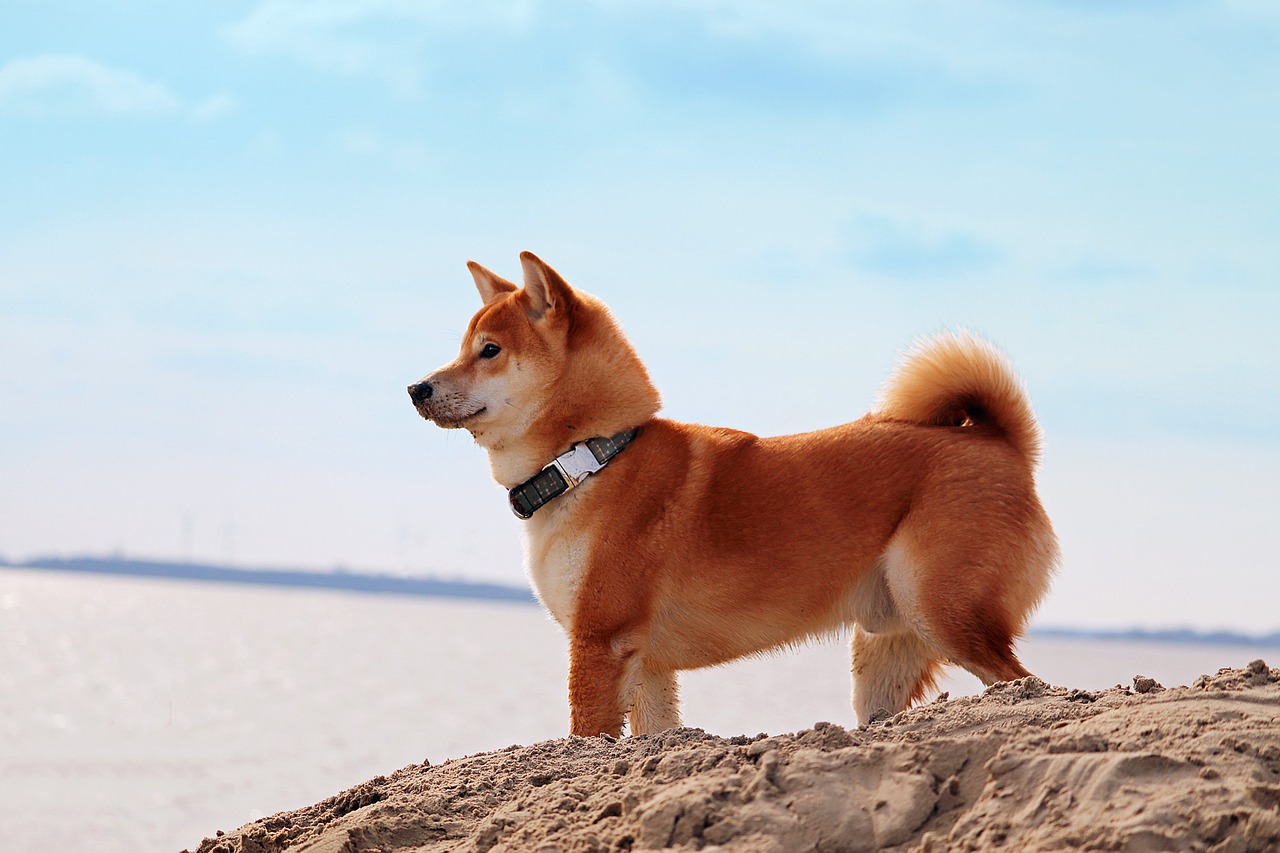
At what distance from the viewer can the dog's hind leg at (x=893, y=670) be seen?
6.60 m

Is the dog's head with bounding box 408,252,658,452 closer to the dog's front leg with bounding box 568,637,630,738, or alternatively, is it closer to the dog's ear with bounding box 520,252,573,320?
the dog's ear with bounding box 520,252,573,320

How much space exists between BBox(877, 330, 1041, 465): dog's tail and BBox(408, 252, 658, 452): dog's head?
4.56 ft

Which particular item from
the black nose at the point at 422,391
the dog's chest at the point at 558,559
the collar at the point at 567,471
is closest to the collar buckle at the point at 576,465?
the collar at the point at 567,471

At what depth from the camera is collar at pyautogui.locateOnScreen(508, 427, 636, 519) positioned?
6.29 meters

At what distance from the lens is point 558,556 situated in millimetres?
6234

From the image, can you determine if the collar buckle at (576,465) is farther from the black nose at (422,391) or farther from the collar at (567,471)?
the black nose at (422,391)

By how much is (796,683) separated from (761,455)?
47739mm

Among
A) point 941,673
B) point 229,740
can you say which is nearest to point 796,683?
point 229,740

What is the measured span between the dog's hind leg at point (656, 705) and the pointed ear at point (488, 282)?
2275mm

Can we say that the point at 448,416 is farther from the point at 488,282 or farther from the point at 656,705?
the point at 656,705

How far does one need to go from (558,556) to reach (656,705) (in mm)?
938

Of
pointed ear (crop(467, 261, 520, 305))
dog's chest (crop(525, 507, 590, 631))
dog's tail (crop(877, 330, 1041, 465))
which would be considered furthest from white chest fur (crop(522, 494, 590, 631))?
dog's tail (crop(877, 330, 1041, 465))

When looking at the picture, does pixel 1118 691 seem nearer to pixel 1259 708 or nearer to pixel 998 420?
pixel 1259 708

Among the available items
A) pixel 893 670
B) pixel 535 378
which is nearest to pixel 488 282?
pixel 535 378
